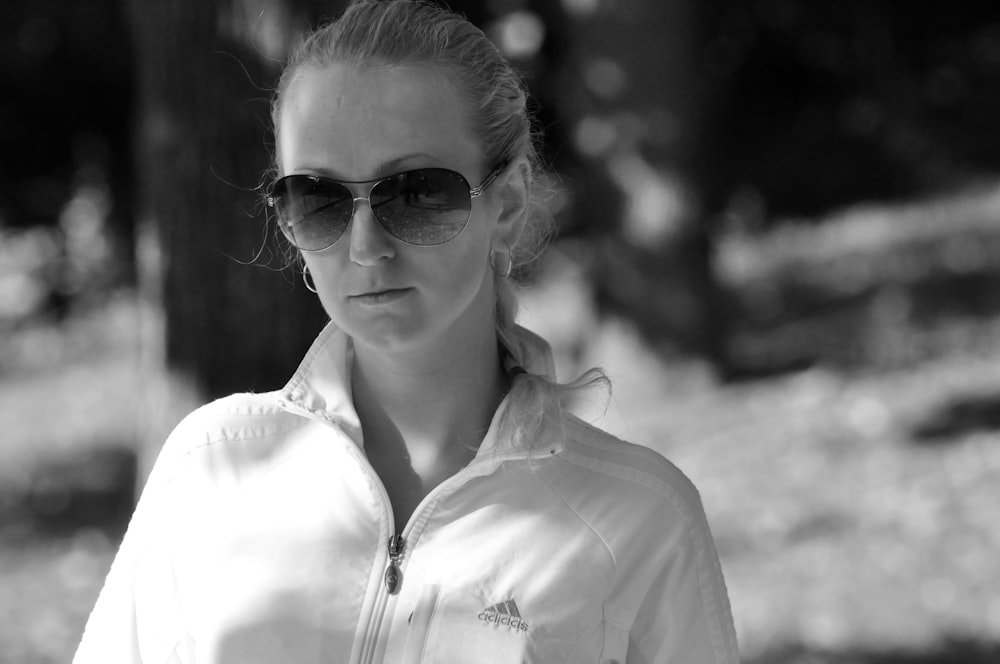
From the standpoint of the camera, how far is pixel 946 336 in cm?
805

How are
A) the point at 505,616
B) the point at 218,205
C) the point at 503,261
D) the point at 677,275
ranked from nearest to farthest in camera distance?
the point at 505,616 < the point at 503,261 < the point at 218,205 < the point at 677,275

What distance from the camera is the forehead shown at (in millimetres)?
1940

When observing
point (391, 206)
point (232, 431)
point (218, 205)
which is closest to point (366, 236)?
point (391, 206)

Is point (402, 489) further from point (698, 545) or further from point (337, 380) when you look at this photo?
point (698, 545)

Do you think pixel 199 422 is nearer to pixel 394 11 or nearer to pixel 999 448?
pixel 394 11

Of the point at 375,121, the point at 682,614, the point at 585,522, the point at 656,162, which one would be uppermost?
the point at 656,162

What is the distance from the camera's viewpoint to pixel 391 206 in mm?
1939

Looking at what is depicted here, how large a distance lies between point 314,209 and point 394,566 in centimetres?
54

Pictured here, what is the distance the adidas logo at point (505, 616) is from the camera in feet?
6.23

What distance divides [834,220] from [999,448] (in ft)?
19.7

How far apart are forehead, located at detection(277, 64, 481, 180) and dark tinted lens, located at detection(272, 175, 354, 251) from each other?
0.08ft

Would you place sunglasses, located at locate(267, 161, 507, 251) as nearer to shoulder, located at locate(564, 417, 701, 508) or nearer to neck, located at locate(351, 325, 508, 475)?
neck, located at locate(351, 325, 508, 475)

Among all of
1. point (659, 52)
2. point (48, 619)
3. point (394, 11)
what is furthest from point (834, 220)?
point (394, 11)

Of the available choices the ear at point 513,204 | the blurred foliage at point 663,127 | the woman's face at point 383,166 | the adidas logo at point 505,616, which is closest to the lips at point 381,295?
the woman's face at point 383,166
